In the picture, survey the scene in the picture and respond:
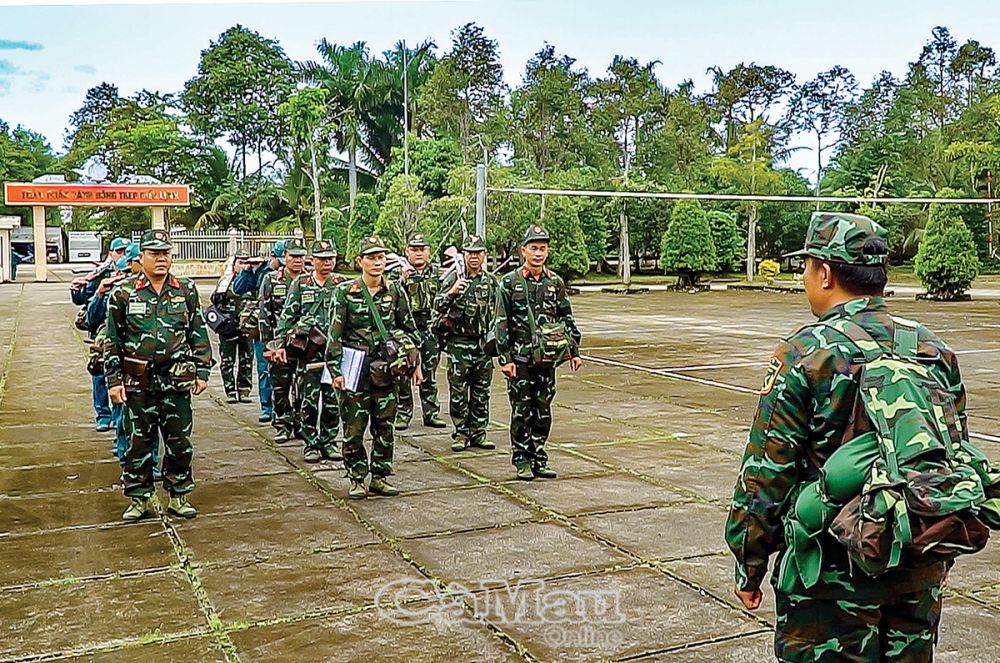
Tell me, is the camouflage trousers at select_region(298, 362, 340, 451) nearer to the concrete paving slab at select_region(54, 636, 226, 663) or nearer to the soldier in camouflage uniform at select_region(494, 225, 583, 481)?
the soldier in camouflage uniform at select_region(494, 225, 583, 481)

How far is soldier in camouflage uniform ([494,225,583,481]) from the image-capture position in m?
7.07

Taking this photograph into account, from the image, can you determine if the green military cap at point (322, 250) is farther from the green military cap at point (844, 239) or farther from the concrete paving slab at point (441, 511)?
the green military cap at point (844, 239)

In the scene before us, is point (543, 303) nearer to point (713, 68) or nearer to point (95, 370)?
point (95, 370)

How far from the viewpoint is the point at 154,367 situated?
6.07 metres

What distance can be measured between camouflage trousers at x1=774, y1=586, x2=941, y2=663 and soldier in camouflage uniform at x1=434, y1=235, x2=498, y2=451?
18.7 feet

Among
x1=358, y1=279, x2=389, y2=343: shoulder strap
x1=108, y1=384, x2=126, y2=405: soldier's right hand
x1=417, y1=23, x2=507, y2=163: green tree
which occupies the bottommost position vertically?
x1=108, y1=384, x2=126, y2=405: soldier's right hand

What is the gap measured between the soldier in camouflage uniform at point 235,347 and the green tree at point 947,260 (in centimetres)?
2165

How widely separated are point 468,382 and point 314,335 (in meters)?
1.35

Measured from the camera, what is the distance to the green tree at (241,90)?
46438mm

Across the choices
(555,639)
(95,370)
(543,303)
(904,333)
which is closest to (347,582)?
(555,639)

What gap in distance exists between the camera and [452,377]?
29.0ft

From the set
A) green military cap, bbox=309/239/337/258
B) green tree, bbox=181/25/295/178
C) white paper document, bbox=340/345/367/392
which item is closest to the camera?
white paper document, bbox=340/345/367/392

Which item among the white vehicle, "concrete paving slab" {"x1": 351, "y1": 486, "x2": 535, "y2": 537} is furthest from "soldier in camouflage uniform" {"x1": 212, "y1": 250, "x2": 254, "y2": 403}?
the white vehicle

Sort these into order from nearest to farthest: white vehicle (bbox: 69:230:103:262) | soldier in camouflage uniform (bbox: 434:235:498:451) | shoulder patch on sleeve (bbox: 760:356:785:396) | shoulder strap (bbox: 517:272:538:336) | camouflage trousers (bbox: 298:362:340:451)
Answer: shoulder patch on sleeve (bbox: 760:356:785:396) → shoulder strap (bbox: 517:272:538:336) → camouflage trousers (bbox: 298:362:340:451) → soldier in camouflage uniform (bbox: 434:235:498:451) → white vehicle (bbox: 69:230:103:262)
